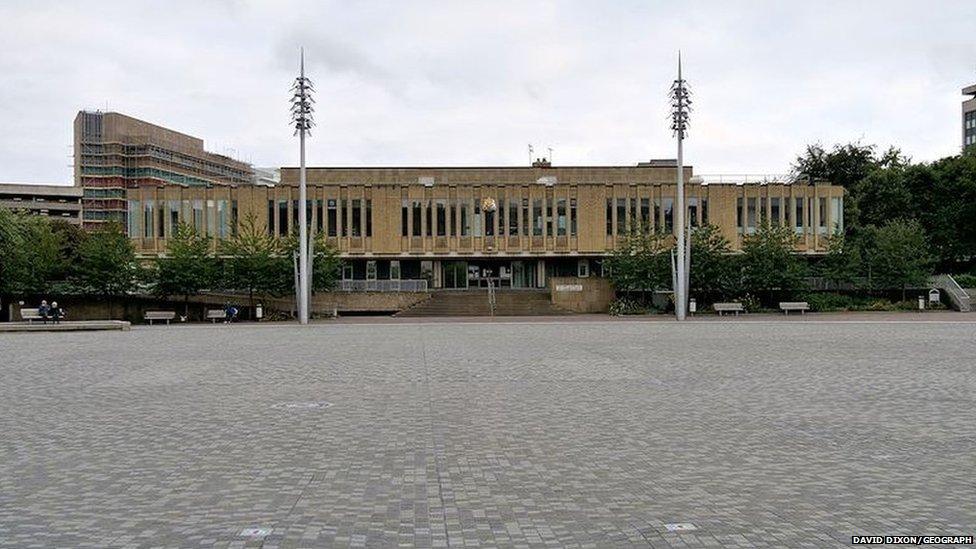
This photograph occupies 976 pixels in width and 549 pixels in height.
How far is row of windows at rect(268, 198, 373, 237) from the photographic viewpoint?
6397 cm

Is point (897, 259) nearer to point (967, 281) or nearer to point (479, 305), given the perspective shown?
point (967, 281)

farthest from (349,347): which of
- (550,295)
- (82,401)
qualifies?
(550,295)

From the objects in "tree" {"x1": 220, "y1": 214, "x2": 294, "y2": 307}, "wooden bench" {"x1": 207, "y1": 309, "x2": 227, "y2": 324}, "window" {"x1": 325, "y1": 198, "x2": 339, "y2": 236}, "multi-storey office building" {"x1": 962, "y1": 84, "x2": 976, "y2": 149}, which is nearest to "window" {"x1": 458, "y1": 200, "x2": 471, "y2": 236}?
"window" {"x1": 325, "y1": 198, "x2": 339, "y2": 236}

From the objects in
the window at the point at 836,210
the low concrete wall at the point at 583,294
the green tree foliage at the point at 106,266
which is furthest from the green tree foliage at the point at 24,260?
the window at the point at 836,210

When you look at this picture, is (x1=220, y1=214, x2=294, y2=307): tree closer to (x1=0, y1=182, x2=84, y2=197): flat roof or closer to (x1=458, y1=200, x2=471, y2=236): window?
(x1=458, y1=200, x2=471, y2=236): window

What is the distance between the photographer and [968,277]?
5497 centimetres

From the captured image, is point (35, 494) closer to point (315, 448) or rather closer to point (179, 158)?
point (315, 448)

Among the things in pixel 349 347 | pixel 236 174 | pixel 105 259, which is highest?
pixel 236 174

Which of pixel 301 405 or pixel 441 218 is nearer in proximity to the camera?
pixel 301 405

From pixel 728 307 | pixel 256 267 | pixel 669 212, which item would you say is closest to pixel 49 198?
pixel 256 267

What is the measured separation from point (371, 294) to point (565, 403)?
42.0 metres

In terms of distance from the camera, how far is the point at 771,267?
51.1 m

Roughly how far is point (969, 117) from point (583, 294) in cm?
11833

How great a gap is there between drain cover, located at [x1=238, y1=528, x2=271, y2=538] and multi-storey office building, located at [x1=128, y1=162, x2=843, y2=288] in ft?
191
